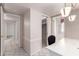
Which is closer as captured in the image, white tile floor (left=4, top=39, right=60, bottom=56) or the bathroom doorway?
white tile floor (left=4, top=39, right=60, bottom=56)

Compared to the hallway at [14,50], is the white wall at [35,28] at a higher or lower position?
higher

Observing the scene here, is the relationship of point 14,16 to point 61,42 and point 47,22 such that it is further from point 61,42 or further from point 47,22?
point 61,42

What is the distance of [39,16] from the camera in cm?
185

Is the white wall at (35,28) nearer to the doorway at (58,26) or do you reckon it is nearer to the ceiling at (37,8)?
the ceiling at (37,8)

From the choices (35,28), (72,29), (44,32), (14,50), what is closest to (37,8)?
(35,28)

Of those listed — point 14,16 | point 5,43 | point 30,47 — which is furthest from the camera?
point 5,43

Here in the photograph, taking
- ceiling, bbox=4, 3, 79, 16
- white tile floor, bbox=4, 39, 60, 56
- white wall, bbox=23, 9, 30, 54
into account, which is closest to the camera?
white tile floor, bbox=4, 39, 60, 56

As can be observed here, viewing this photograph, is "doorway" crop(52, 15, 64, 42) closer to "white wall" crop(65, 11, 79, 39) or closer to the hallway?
"white wall" crop(65, 11, 79, 39)

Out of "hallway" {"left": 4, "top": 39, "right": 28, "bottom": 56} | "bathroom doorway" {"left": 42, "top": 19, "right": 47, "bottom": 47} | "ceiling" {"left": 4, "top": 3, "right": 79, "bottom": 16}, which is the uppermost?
"ceiling" {"left": 4, "top": 3, "right": 79, "bottom": 16}

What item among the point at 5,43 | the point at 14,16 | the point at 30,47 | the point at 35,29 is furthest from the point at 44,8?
the point at 5,43

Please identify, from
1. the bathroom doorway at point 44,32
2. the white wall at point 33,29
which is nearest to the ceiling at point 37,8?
the white wall at point 33,29

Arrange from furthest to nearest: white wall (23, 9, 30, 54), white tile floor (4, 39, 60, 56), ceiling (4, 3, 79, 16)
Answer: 1. white wall (23, 9, 30, 54)
2. ceiling (4, 3, 79, 16)
3. white tile floor (4, 39, 60, 56)

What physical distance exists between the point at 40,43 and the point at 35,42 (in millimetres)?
131

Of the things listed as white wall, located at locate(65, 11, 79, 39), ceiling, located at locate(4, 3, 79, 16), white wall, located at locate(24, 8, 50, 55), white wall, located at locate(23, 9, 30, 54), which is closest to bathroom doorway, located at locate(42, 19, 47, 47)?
white wall, located at locate(24, 8, 50, 55)
